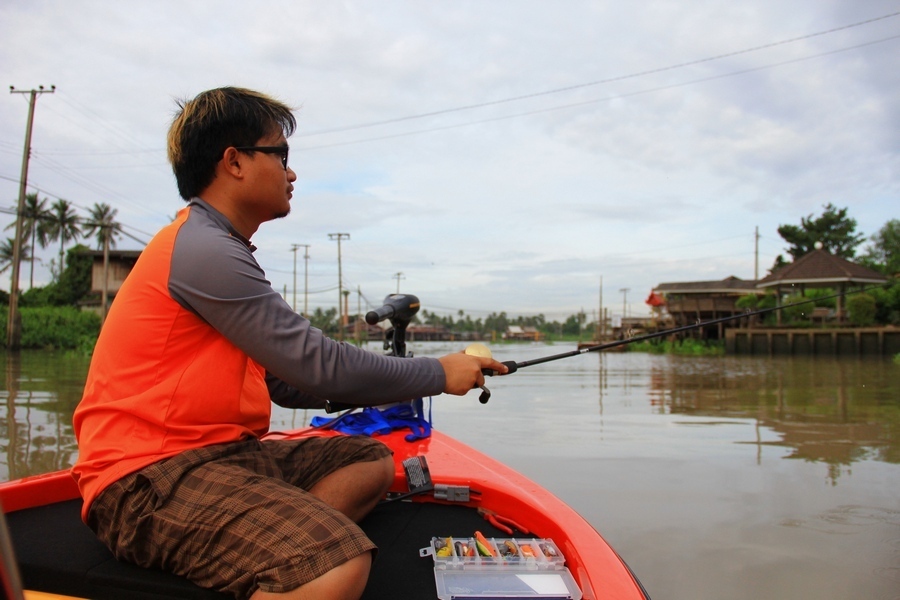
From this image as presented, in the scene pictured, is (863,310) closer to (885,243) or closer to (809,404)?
(809,404)

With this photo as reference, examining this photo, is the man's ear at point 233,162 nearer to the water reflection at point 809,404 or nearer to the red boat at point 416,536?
the red boat at point 416,536

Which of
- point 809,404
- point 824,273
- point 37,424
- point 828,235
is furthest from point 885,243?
point 37,424

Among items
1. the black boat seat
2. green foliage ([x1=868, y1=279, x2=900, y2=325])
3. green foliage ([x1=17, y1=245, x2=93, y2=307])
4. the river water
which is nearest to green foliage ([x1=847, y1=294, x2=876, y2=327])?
green foliage ([x1=868, y1=279, x2=900, y2=325])

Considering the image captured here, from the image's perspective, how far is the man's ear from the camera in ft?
5.27

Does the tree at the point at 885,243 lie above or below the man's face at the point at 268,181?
above

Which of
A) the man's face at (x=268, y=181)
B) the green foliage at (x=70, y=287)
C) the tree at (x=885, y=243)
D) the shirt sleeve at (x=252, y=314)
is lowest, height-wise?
the shirt sleeve at (x=252, y=314)

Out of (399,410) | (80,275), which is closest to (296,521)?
(399,410)

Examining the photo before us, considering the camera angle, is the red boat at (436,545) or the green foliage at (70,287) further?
the green foliage at (70,287)

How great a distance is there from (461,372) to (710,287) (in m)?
43.5

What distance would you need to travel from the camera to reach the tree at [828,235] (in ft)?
126

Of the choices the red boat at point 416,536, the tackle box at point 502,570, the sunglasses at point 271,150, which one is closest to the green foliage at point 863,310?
the red boat at point 416,536

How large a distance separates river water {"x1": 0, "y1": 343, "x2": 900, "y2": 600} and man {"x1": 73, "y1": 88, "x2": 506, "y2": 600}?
2.19 metres

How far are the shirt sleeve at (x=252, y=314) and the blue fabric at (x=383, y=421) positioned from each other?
1.75m

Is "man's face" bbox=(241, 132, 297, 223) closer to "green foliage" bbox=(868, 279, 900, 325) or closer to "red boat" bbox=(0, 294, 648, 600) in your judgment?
"red boat" bbox=(0, 294, 648, 600)
